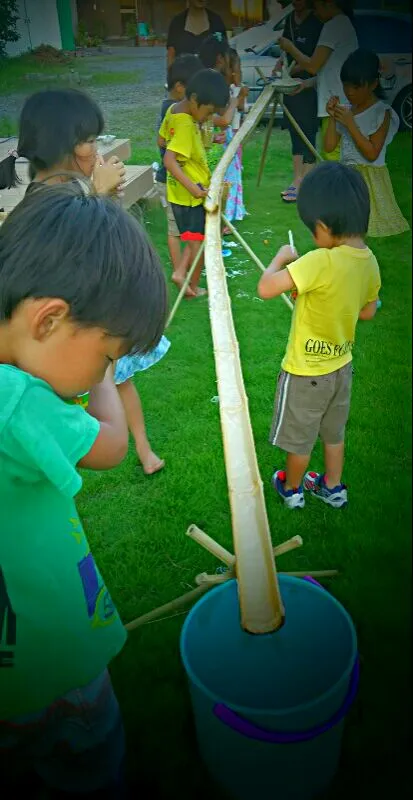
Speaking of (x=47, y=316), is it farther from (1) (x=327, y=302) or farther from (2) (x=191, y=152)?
(2) (x=191, y=152)

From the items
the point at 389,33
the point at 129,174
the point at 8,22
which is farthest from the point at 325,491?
the point at 129,174

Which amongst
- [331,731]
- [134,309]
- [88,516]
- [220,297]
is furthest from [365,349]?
[134,309]

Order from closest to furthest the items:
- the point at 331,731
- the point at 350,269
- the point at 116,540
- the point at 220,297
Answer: the point at 331,731, the point at 350,269, the point at 116,540, the point at 220,297

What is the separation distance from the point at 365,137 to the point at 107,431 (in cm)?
310

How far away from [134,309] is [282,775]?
94 centimetres

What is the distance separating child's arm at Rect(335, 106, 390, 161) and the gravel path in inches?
39.9

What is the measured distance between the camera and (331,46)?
3.65 metres

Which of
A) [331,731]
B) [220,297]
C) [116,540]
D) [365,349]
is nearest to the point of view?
[331,731]

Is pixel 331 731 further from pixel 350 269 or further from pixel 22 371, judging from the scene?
pixel 350 269

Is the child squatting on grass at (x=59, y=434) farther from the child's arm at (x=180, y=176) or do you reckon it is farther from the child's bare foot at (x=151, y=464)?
the child's arm at (x=180, y=176)

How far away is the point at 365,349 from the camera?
3.53 meters

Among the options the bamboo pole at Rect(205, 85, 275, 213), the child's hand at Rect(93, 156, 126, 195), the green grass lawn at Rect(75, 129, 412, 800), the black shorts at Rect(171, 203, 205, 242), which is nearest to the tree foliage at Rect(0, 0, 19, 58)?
the child's hand at Rect(93, 156, 126, 195)

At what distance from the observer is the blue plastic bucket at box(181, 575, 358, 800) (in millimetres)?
1150

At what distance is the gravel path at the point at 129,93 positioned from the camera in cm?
206
